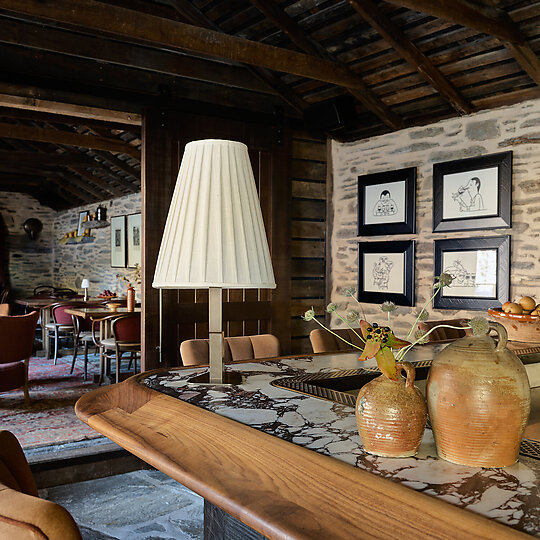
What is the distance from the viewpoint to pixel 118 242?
32.1 ft

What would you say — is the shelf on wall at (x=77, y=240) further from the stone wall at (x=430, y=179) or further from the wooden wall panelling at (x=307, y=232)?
the stone wall at (x=430, y=179)

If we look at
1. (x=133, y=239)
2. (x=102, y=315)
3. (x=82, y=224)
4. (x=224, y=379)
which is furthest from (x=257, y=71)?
(x=82, y=224)

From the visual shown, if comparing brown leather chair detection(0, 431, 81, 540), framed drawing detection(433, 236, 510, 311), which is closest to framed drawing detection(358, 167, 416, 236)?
framed drawing detection(433, 236, 510, 311)

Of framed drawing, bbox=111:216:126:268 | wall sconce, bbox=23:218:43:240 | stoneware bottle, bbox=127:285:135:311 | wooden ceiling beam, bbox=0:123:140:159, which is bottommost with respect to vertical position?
stoneware bottle, bbox=127:285:135:311

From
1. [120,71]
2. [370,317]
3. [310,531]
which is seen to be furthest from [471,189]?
[310,531]

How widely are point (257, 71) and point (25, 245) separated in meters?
9.33

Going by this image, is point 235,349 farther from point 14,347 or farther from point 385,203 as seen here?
point 14,347

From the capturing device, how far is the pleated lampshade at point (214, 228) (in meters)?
1.72

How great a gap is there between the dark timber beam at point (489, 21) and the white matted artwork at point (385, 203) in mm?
1415

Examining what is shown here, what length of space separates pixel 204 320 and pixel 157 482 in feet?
5.01

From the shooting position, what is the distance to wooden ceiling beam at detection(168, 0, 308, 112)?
4723 mm

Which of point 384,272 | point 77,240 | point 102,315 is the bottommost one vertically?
point 102,315

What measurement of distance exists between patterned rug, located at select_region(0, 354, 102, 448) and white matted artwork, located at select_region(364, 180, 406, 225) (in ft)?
9.43

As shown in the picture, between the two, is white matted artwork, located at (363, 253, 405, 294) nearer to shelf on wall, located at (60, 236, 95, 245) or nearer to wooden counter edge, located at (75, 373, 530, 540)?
wooden counter edge, located at (75, 373, 530, 540)
